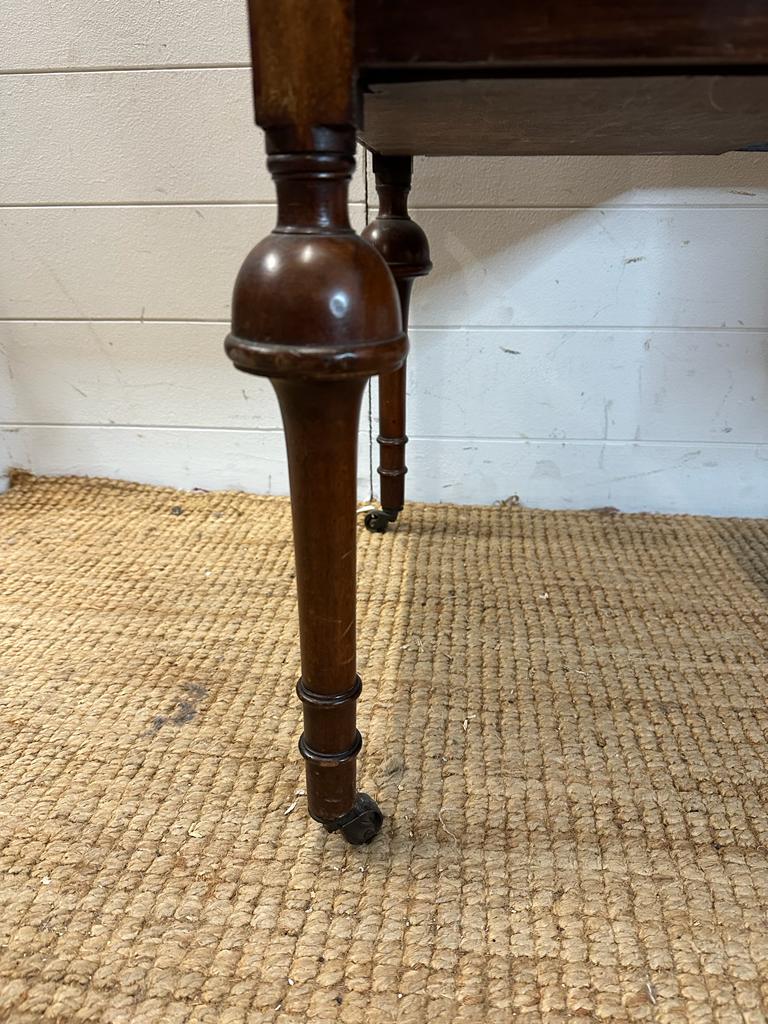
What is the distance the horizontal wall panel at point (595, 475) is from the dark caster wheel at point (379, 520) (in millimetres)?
152

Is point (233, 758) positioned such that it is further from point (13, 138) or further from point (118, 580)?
point (13, 138)

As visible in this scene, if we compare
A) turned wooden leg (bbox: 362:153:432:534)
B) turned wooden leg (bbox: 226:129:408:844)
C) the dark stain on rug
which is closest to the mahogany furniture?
turned wooden leg (bbox: 226:129:408:844)

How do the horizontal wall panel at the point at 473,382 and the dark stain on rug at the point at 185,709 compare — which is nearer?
the dark stain on rug at the point at 185,709

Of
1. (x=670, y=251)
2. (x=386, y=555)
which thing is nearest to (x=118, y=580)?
(x=386, y=555)

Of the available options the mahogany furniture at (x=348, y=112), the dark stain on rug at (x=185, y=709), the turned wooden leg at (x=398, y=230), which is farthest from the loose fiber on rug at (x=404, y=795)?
the turned wooden leg at (x=398, y=230)

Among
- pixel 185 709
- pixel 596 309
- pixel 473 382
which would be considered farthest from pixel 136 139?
pixel 185 709

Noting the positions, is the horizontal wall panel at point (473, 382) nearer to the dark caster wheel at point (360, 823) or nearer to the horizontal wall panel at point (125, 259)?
the horizontal wall panel at point (125, 259)

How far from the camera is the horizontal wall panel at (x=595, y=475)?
122cm

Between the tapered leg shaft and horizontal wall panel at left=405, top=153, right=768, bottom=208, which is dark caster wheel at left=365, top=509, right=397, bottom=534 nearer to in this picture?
horizontal wall panel at left=405, top=153, right=768, bottom=208

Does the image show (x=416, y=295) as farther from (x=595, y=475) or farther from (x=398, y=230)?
(x=595, y=475)

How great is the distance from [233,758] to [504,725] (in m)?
0.25

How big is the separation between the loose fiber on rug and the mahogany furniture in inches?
4.6

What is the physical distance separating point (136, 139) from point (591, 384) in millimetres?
780

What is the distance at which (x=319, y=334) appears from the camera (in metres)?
0.40
